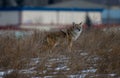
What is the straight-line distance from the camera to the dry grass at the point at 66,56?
9.47 metres

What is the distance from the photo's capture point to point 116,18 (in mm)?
64938

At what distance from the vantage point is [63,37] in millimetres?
13539

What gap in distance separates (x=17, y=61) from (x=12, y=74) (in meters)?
1.33

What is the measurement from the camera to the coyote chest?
1323 cm

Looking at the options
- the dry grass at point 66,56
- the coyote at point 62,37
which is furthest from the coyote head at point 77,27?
→ the dry grass at point 66,56

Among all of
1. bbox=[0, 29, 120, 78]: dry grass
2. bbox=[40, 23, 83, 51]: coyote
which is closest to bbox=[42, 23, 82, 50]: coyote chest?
bbox=[40, 23, 83, 51]: coyote

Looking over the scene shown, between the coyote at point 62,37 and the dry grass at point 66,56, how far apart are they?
0.58 feet

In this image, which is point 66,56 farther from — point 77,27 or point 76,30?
point 77,27

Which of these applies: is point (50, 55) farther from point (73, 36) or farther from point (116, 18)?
point (116, 18)

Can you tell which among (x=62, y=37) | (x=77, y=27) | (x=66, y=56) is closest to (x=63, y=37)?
(x=62, y=37)

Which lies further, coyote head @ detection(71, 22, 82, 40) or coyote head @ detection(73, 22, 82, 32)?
coyote head @ detection(73, 22, 82, 32)

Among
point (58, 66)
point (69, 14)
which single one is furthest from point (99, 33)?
point (69, 14)

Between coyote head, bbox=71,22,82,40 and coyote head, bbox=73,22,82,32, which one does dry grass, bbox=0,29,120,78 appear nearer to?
coyote head, bbox=71,22,82,40

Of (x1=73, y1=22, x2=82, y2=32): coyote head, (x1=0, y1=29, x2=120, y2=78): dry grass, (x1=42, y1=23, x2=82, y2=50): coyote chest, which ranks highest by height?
(x1=73, y1=22, x2=82, y2=32): coyote head
